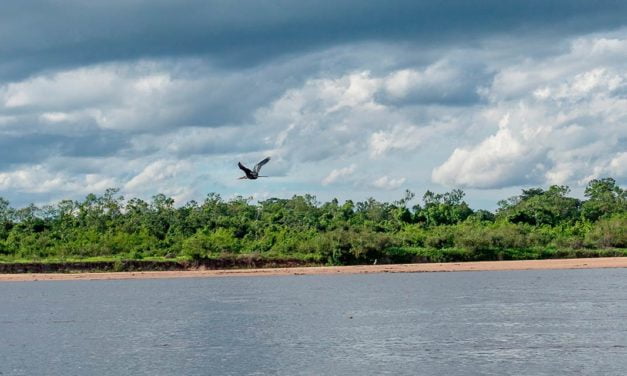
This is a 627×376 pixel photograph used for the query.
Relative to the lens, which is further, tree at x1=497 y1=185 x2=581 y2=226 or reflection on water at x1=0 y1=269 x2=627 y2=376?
tree at x1=497 y1=185 x2=581 y2=226

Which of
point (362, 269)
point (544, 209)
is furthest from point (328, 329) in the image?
point (544, 209)

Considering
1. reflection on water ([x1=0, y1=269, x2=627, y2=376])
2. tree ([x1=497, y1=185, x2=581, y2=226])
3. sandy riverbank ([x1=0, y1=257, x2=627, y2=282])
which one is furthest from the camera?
tree ([x1=497, y1=185, x2=581, y2=226])

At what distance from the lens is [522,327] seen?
39.5 metres

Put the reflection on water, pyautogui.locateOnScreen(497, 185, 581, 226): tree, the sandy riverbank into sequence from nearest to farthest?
the reflection on water → the sandy riverbank → pyautogui.locateOnScreen(497, 185, 581, 226): tree

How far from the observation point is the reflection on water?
1216 inches

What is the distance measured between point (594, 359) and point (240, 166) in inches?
624

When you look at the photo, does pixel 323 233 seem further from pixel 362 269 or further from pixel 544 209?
pixel 544 209

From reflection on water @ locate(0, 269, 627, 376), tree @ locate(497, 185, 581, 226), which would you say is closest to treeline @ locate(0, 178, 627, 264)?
tree @ locate(497, 185, 581, 226)

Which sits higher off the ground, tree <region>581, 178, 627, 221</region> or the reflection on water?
tree <region>581, 178, 627, 221</region>

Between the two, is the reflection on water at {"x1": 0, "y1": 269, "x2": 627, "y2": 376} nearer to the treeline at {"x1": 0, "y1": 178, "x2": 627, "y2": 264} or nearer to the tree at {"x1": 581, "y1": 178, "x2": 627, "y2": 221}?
the treeline at {"x1": 0, "y1": 178, "x2": 627, "y2": 264}

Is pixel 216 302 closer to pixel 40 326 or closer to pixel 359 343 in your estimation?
pixel 40 326

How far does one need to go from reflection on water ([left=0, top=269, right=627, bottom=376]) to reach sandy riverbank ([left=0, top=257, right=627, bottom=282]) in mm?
15699

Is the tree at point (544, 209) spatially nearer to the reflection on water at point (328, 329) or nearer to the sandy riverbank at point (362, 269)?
the sandy riverbank at point (362, 269)

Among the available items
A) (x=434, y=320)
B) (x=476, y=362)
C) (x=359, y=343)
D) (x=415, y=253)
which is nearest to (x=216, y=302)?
(x=434, y=320)
